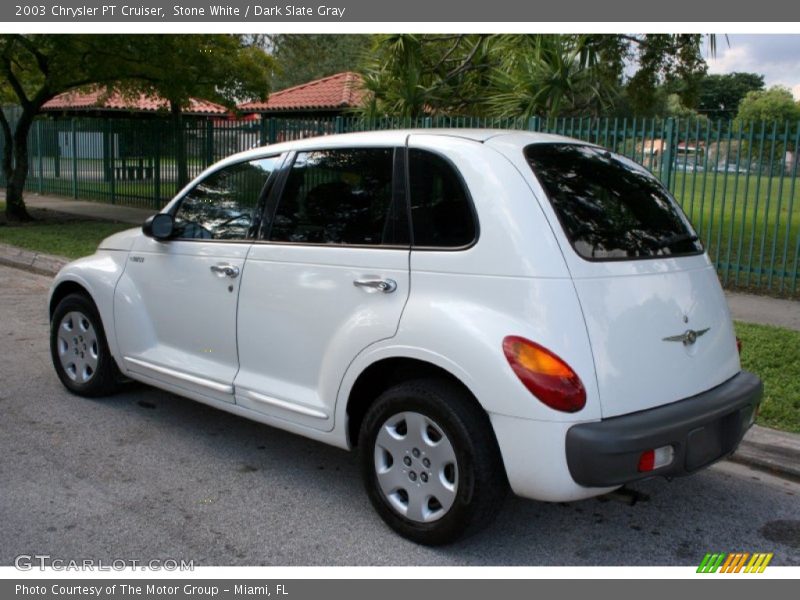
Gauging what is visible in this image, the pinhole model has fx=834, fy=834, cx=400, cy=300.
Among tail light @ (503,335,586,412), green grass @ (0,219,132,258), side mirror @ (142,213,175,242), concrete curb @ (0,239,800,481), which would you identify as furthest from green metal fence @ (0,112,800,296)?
tail light @ (503,335,586,412)

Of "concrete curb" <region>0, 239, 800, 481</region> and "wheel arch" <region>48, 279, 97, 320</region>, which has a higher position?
"wheel arch" <region>48, 279, 97, 320</region>

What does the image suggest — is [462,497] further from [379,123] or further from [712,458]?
[379,123]

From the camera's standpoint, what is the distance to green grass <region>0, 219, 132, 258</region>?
1241 centimetres

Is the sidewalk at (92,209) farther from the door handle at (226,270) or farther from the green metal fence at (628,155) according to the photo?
the door handle at (226,270)

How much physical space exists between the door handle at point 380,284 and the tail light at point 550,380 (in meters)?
0.75

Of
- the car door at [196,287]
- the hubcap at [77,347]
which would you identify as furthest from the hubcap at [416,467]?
the hubcap at [77,347]

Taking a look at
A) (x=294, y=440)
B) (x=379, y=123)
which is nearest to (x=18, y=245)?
(x=379, y=123)

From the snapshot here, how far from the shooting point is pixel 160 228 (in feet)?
16.0

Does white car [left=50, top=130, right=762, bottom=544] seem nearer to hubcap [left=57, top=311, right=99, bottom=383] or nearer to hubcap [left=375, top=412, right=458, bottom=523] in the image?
hubcap [left=375, top=412, right=458, bottom=523]

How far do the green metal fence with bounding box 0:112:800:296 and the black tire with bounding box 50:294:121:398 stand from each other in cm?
703

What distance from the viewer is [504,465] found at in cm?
339

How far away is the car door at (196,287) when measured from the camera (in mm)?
4527

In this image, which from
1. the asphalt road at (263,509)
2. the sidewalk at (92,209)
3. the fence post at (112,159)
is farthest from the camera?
the fence post at (112,159)

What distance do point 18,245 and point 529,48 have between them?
844cm
